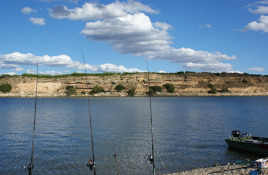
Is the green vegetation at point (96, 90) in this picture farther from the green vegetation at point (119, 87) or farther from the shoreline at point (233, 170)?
the shoreline at point (233, 170)

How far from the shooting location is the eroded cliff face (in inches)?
4235

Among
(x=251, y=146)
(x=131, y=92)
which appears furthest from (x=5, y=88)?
(x=251, y=146)

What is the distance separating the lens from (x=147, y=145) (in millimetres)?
19453

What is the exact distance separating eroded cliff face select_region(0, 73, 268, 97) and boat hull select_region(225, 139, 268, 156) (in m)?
86.7

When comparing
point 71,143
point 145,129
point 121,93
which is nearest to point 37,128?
point 71,143

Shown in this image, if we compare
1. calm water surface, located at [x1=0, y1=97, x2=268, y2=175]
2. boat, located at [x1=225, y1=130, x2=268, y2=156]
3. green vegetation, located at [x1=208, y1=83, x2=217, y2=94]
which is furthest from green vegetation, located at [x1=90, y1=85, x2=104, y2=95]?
boat, located at [x1=225, y1=130, x2=268, y2=156]

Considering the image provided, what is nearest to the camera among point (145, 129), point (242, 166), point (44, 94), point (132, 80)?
point (242, 166)

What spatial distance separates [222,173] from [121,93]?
309ft

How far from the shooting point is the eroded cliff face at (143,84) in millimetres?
107562

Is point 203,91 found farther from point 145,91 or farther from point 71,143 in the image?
point 71,143

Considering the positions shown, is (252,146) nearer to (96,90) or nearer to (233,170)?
(233,170)

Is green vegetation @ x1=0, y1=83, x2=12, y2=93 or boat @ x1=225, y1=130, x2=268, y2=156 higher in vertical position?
green vegetation @ x1=0, y1=83, x2=12, y2=93

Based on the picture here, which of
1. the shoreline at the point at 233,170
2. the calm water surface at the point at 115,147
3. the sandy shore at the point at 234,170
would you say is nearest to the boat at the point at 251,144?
the calm water surface at the point at 115,147

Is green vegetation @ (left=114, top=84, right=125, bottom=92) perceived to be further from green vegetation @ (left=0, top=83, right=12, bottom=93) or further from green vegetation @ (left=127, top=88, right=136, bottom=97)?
green vegetation @ (left=0, top=83, right=12, bottom=93)
